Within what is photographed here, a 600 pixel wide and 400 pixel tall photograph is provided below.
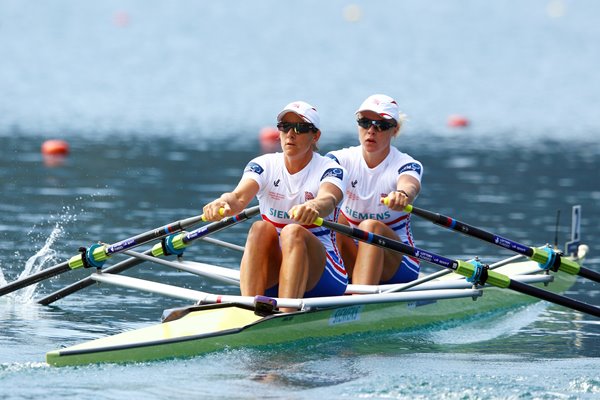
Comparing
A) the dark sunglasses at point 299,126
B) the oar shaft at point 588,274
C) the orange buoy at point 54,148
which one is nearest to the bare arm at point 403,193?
the dark sunglasses at point 299,126

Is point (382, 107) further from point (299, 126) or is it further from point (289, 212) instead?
point (289, 212)

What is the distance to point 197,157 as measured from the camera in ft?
75.2

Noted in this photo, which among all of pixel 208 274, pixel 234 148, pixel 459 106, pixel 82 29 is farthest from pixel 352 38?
pixel 208 274

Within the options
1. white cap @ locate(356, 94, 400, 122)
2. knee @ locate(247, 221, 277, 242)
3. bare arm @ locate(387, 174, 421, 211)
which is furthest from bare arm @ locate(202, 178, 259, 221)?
white cap @ locate(356, 94, 400, 122)

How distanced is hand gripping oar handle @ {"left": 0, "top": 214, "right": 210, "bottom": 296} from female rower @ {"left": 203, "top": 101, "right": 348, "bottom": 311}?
83cm

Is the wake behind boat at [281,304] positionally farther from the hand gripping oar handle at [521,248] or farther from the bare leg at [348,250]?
the bare leg at [348,250]

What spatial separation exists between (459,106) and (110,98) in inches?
421

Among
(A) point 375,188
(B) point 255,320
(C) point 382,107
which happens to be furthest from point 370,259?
(B) point 255,320

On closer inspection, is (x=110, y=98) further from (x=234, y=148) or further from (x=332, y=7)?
(x=332, y=7)

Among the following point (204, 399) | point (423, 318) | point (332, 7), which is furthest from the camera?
point (332, 7)

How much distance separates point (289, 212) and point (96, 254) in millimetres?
1867

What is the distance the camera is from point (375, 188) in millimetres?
10375

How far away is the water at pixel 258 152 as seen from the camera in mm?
8352

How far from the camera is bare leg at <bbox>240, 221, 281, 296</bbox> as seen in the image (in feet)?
29.8
